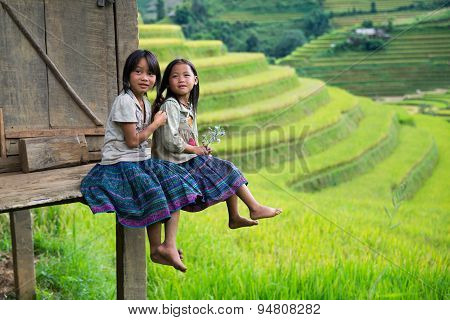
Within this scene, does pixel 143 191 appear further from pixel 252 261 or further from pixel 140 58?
pixel 252 261

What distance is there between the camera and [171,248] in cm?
250

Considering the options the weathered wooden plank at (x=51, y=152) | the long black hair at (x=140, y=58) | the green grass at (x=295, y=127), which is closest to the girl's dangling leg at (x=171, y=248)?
the long black hair at (x=140, y=58)

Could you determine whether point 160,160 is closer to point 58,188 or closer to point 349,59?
point 58,188

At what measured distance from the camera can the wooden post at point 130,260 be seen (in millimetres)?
3344

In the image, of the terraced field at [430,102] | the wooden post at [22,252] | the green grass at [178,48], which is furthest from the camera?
the terraced field at [430,102]

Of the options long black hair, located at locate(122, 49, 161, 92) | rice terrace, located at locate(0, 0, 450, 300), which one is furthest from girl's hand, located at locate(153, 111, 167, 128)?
rice terrace, located at locate(0, 0, 450, 300)

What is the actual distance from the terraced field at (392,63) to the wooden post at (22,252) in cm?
1404


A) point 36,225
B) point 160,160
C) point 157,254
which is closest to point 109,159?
point 160,160

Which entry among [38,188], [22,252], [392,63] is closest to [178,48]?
[392,63]

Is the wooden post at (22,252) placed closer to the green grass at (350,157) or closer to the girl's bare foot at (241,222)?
the girl's bare foot at (241,222)

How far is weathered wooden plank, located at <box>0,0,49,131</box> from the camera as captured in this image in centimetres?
284

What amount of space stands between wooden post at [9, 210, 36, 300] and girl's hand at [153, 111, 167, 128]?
2850 millimetres

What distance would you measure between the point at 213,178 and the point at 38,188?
655mm

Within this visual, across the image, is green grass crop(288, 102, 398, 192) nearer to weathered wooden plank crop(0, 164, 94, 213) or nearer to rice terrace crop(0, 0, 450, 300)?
rice terrace crop(0, 0, 450, 300)
